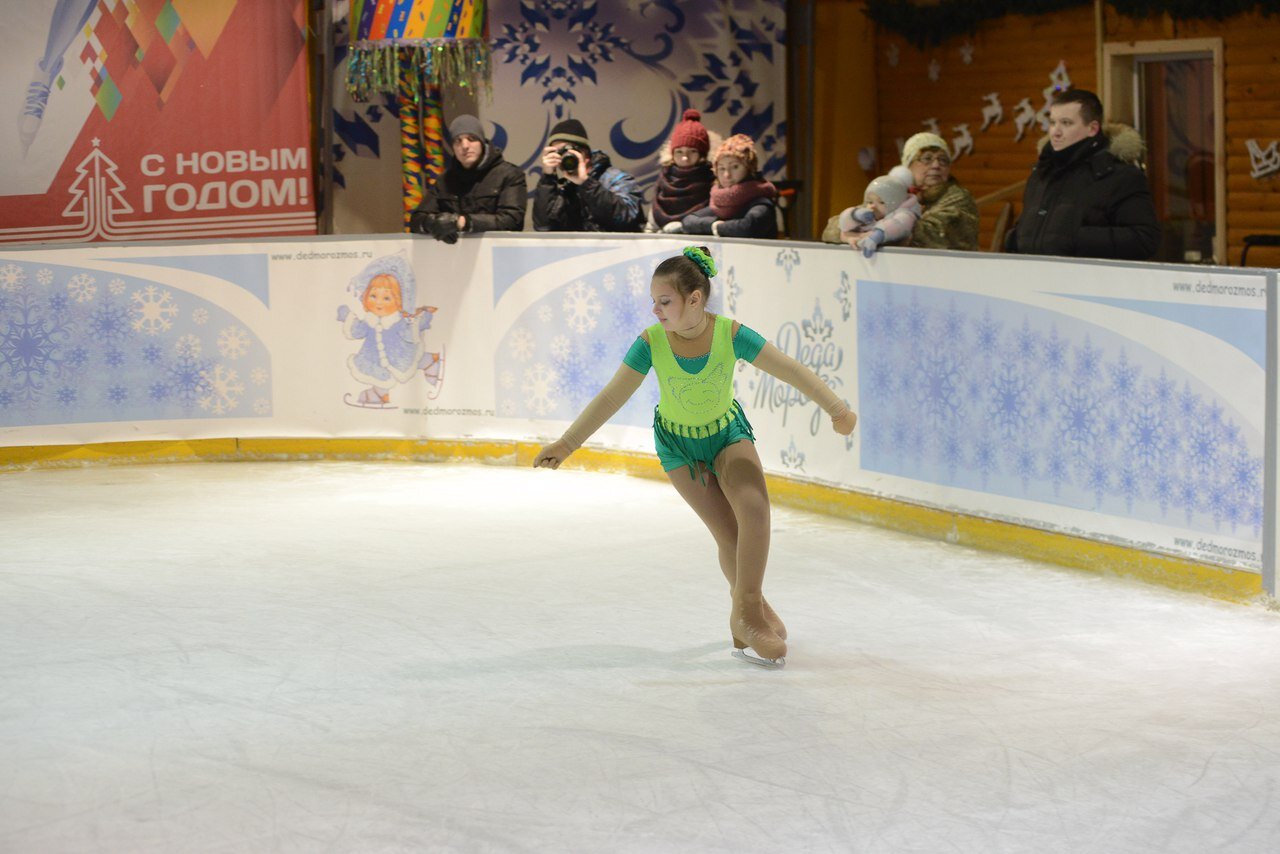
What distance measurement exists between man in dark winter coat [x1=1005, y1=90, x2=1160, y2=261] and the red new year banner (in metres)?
5.46

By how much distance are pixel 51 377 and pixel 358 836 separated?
577 cm

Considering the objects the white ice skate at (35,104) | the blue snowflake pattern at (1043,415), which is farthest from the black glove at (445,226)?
the white ice skate at (35,104)

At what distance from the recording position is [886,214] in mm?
7172

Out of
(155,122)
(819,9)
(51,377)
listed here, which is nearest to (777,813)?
(51,377)

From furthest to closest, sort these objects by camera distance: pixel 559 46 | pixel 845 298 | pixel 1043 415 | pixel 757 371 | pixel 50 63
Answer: pixel 559 46 < pixel 50 63 < pixel 757 371 < pixel 845 298 < pixel 1043 415

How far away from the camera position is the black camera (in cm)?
877

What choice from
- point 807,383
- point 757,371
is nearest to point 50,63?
point 757,371

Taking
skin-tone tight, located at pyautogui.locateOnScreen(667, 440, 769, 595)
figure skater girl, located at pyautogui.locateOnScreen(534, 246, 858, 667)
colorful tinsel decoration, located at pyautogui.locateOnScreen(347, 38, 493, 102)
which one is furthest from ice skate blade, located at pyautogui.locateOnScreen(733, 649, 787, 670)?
colorful tinsel decoration, located at pyautogui.locateOnScreen(347, 38, 493, 102)

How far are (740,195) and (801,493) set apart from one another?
146cm

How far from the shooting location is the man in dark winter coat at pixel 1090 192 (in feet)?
20.9

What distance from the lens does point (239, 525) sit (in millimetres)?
7473

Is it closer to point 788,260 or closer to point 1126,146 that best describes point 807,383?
point 1126,146

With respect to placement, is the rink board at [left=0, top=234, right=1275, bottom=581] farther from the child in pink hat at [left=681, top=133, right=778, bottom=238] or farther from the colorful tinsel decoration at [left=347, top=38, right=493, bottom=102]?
the colorful tinsel decoration at [left=347, top=38, right=493, bottom=102]

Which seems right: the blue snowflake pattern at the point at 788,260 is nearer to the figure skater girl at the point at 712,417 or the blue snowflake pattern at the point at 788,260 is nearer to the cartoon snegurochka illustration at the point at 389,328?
the cartoon snegurochka illustration at the point at 389,328
